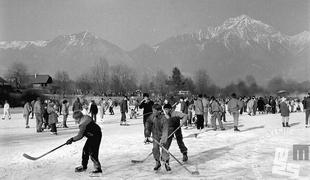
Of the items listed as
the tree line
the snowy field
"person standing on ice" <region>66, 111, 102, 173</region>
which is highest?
the tree line

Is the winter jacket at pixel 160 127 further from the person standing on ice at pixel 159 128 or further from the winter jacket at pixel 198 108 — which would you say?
the winter jacket at pixel 198 108

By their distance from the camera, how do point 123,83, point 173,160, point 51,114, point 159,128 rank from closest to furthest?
1. point 159,128
2. point 173,160
3. point 51,114
4. point 123,83

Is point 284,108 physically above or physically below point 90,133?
above

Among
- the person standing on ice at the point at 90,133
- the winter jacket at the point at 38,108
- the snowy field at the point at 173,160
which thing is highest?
the winter jacket at the point at 38,108

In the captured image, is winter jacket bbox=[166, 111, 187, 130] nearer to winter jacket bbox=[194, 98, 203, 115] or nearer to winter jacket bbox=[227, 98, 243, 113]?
winter jacket bbox=[194, 98, 203, 115]

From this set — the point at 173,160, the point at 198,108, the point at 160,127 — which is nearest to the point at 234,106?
the point at 198,108

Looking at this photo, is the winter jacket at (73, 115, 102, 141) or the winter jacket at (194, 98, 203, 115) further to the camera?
the winter jacket at (194, 98, 203, 115)

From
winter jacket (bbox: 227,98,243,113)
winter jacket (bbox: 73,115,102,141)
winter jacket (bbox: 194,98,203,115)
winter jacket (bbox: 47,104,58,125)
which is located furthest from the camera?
winter jacket (bbox: 227,98,243,113)

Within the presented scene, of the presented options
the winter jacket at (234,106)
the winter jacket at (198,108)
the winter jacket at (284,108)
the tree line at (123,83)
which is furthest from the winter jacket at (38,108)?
the tree line at (123,83)

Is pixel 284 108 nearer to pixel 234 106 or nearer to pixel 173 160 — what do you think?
pixel 234 106

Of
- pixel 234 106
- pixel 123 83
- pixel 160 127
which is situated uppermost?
pixel 123 83

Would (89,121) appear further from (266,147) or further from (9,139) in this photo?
(9,139)

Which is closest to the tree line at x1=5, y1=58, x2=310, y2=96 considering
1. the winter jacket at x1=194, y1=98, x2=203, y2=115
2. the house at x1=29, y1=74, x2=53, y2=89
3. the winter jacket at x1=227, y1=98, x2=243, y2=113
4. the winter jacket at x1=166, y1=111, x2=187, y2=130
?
the house at x1=29, y1=74, x2=53, y2=89

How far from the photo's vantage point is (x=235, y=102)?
16328mm
